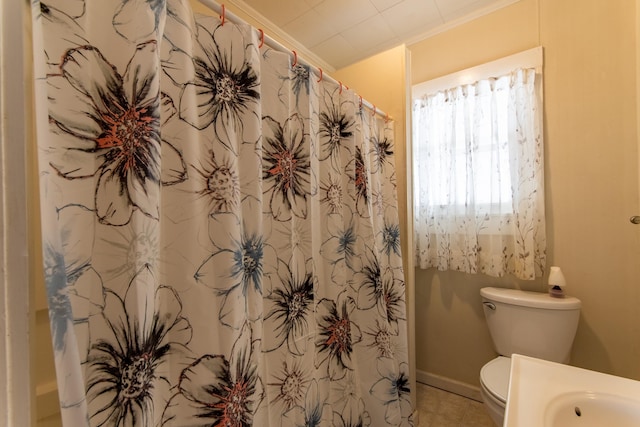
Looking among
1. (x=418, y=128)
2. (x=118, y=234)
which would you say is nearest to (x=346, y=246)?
(x=118, y=234)

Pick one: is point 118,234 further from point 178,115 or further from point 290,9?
point 290,9

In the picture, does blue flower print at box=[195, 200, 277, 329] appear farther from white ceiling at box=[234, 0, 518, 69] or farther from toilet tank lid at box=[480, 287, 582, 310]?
white ceiling at box=[234, 0, 518, 69]

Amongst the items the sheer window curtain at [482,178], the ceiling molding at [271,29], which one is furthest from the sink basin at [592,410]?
the ceiling molding at [271,29]

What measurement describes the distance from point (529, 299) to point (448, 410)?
0.83m

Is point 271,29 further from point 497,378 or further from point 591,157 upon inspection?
point 497,378

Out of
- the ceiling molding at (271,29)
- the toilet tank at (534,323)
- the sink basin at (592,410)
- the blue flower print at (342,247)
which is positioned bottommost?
the toilet tank at (534,323)

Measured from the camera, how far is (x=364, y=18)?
5.19 ft

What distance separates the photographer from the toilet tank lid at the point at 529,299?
1201 mm

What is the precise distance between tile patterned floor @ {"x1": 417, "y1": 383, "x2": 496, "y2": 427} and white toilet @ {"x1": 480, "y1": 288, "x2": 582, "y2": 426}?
425mm

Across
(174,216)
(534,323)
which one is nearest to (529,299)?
(534,323)

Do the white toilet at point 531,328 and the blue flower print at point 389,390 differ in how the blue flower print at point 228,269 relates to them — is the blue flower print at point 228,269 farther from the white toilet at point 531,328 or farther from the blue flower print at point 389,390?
the white toilet at point 531,328

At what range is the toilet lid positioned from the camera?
3.42ft

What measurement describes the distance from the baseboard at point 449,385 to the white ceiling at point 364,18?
7.67 ft

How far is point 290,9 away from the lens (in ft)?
4.97
